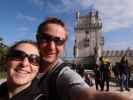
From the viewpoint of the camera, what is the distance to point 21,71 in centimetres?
220

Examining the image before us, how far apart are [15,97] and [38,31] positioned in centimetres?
73

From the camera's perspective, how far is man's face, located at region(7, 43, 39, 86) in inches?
86.1

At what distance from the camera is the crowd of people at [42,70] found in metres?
1.95

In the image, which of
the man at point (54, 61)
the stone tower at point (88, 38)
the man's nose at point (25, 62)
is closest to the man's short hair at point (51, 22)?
the man at point (54, 61)

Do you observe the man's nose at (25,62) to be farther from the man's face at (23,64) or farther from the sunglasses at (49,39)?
the sunglasses at (49,39)

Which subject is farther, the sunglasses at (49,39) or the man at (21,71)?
the sunglasses at (49,39)

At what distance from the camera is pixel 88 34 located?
330 ft

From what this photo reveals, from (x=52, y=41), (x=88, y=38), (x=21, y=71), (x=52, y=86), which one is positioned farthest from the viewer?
(x=88, y=38)

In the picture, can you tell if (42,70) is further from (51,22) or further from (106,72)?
(106,72)

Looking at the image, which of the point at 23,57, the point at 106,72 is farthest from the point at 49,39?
the point at 106,72

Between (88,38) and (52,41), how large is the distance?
318 ft

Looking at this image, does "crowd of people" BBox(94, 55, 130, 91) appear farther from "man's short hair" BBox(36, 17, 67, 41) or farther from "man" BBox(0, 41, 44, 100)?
"man" BBox(0, 41, 44, 100)

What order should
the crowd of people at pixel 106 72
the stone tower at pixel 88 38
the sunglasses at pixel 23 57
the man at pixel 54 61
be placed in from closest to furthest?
the man at pixel 54 61 < the sunglasses at pixel 23 57 < the crowd of people at pixel 106 72 < the stone tower at pixel 88 38

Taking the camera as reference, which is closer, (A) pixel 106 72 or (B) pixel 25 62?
(B) pixel 25 62
